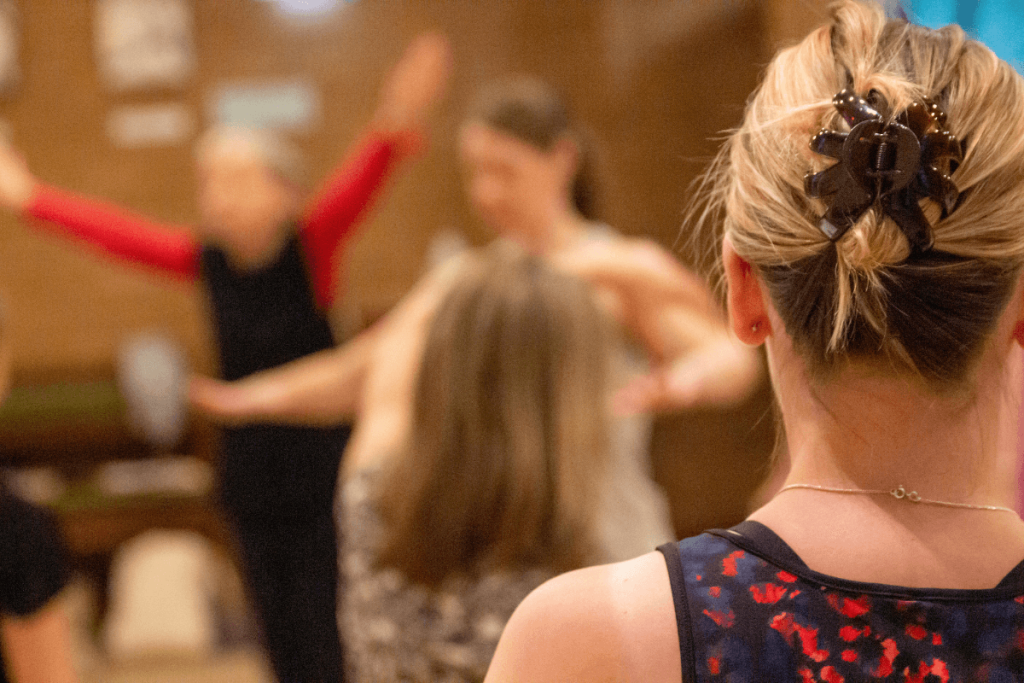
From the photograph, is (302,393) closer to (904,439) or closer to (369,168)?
(369,168)

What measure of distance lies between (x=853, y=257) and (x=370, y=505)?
2.99 feet

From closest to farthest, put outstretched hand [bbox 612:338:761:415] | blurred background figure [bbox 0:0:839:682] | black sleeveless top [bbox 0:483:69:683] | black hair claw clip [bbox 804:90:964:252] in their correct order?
black hair claw clip [bbox 804:90:964:252]
black sleeveless top [bbox 0:483:69:683]
outstretched hand [bbox 612:338:761:415]
blurred background figure [bbox 0:0:839:682]

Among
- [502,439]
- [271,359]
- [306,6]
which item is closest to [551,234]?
[271,359]

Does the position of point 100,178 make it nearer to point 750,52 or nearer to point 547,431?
point 750,52

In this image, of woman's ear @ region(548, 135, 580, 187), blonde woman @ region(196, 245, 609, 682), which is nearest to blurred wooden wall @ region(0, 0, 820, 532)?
woman's ear @ region(548, 135, 580, 187)

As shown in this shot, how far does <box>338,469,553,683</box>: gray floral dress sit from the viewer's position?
1.24 metres

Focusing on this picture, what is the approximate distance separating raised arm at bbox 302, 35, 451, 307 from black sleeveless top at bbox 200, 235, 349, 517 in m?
0.05

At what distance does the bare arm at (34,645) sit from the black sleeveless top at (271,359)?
1.19 m

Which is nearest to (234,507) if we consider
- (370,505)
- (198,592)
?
(370,505)

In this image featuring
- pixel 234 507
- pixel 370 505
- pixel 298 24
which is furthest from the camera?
pixel 298 24

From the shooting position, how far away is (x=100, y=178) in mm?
4027

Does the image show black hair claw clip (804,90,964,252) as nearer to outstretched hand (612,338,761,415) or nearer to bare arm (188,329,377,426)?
outstretched hand (612,338,761,415)

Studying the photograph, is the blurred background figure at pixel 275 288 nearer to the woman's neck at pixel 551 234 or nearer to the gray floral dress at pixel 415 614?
the woman's neck at pixel 551 234

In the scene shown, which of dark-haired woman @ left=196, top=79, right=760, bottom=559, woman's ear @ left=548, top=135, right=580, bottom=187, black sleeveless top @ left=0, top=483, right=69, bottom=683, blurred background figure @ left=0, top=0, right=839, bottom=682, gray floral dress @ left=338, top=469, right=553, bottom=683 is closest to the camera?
Result: black sleeveless top @ left=0, top=483, right=69, bottom=683
